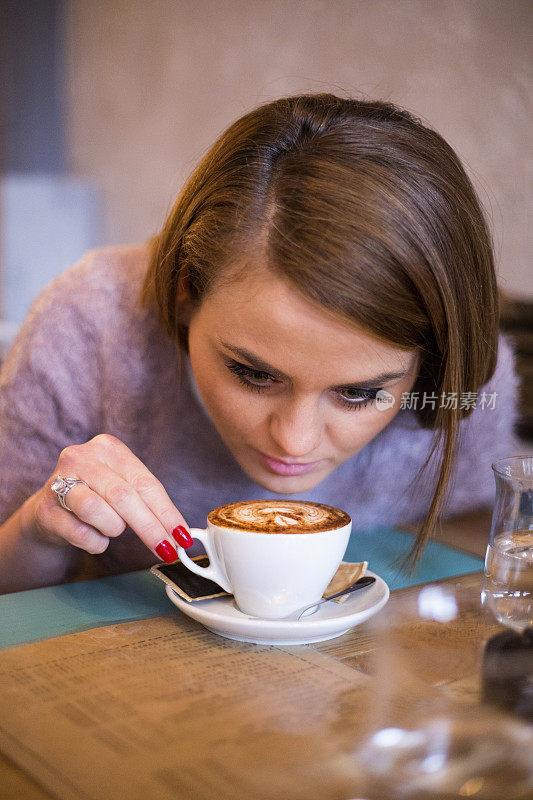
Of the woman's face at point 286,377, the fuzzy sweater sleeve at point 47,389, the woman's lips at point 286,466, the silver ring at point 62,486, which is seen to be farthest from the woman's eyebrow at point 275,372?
the fuzzy sweater sleeve at point 47,389

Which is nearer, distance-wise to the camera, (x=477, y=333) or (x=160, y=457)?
(x=477, y=333)

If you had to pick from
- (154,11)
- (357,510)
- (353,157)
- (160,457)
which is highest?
(154,11)

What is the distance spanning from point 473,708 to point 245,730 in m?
0.19

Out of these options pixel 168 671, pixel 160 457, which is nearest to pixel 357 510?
pixel 160 457

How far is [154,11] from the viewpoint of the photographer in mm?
2799

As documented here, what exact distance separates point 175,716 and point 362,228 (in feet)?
1.78

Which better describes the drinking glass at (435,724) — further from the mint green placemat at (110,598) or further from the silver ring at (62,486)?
the silver ring at (62,486)

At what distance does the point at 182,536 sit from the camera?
83cm

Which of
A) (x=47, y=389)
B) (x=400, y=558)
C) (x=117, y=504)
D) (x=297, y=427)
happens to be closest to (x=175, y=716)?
(x=117, y=504)

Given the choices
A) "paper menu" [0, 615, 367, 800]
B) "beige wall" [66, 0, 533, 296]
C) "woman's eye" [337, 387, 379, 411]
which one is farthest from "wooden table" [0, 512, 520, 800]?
"beige wall" [66, 0, 533, 296]

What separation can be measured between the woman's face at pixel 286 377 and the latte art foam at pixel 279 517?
0.10 m

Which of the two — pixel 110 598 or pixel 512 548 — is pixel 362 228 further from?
pixel 110 598

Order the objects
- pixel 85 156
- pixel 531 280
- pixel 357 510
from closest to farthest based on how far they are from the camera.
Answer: pixel 357 510
pixel 531 280
pixel 85 156

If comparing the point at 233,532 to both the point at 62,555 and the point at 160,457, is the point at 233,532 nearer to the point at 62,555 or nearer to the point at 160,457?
the point at 62,555
